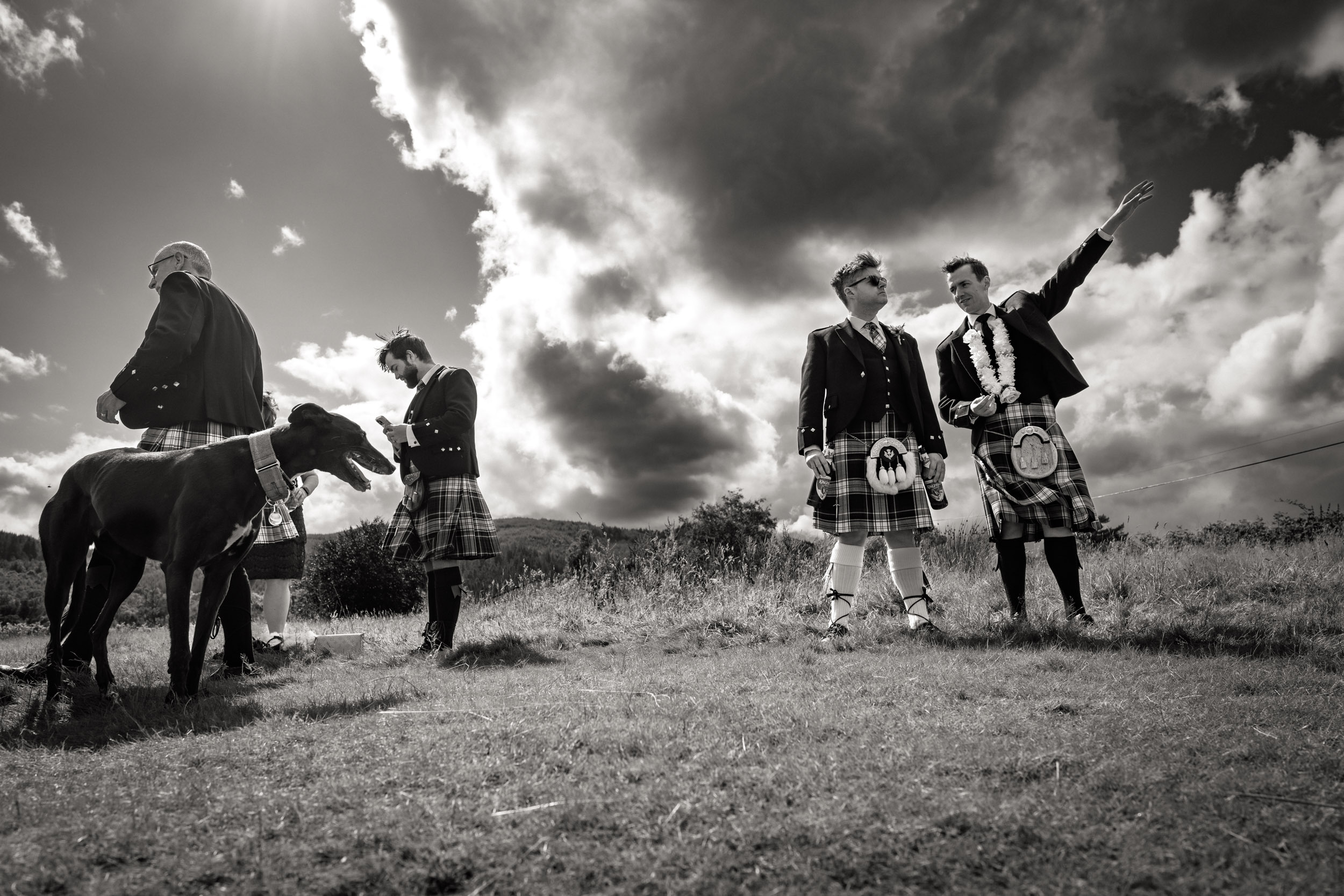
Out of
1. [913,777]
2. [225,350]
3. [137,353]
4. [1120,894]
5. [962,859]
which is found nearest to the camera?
[1120,894]

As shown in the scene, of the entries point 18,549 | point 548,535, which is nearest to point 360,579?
point 18,549

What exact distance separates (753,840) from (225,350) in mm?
4652

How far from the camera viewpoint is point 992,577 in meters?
7.95

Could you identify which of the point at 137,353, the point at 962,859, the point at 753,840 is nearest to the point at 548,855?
the point at 753,840

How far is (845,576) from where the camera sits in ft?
16.8

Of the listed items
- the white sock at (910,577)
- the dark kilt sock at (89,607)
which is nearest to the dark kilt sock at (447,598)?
the dark kilt sock at (89,607)

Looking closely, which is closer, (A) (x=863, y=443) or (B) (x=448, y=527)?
(A) (x=863, y=443)

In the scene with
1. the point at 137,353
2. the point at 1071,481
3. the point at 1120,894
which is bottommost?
the point at 1120,894

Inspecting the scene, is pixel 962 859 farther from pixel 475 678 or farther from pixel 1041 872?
pixel 475 678

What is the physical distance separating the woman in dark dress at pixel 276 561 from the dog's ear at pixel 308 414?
1115 millimetres

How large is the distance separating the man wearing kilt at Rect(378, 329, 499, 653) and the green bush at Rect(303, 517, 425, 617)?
9722 mm

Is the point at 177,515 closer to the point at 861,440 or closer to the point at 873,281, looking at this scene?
the point at 861,440

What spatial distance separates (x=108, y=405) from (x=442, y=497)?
207 centimetres

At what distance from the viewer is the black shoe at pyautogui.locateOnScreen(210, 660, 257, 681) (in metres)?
4.50
